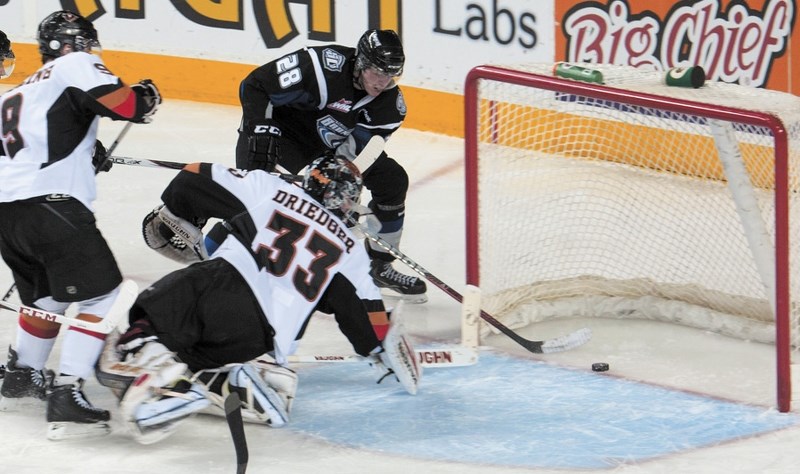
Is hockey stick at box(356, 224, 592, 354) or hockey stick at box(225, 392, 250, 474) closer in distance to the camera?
hockey stick at box(225, 392, 250, 474)

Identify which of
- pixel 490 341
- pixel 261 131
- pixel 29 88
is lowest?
pixel 490 341

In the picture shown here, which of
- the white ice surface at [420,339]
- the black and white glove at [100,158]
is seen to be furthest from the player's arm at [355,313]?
the black and white glove at [100,158]

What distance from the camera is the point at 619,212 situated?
484 cm

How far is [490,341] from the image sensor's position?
4344 millimetres

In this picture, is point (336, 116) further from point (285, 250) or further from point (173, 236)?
point (285, 250)

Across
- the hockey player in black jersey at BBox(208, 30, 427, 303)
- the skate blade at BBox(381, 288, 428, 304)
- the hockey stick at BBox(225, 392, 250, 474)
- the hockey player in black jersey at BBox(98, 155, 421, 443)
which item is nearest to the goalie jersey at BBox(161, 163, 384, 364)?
the hockey player in black jersey at BBox(98, 155, 421, 443)

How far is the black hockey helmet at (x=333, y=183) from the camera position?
3.68 metres

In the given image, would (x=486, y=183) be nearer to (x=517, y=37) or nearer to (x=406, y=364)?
(x=406, y=364)

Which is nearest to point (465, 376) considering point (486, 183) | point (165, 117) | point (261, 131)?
point (486, 183)

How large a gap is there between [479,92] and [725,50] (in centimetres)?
194

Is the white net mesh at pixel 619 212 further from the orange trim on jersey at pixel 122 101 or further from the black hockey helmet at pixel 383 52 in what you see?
the orange trim on jersey at pixel 122 101

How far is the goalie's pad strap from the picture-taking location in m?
3.76

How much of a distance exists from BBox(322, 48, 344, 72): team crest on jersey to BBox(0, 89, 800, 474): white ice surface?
0.83 meters

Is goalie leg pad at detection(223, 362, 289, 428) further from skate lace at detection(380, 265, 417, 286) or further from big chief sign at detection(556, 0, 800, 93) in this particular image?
big chief sign at detection(556, 0, 800, 93)
